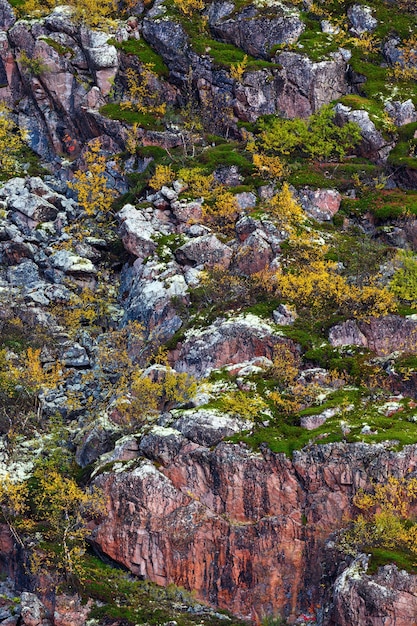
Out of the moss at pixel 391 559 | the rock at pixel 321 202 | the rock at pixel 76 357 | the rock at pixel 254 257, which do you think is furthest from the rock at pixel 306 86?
the moss at pixel 391 559

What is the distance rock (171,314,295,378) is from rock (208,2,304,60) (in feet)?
121

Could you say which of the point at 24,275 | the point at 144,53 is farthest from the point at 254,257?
the point at 144,53

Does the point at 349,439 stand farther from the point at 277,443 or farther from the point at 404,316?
the point at 404,316

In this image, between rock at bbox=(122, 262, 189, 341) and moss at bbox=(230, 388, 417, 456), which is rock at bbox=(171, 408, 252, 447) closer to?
moss at bbox=(230, 388, 417, 456)

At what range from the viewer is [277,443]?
4875 cm

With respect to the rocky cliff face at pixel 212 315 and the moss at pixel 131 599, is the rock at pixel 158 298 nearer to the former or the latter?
the rocky cliff face at pixel 212 315

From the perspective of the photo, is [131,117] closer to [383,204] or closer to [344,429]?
[383,204]

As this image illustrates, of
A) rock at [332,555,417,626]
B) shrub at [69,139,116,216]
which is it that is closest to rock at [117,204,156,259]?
shrub at [69,139,116,216]

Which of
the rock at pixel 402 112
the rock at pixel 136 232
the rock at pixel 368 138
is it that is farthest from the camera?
the rock at pixel 402 112

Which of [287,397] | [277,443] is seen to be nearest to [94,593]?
[277,443]

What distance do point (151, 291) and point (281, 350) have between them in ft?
40.1

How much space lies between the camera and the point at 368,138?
78.1 m

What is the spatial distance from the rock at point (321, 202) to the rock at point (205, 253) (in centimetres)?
897

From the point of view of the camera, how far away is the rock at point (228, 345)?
5738cm
